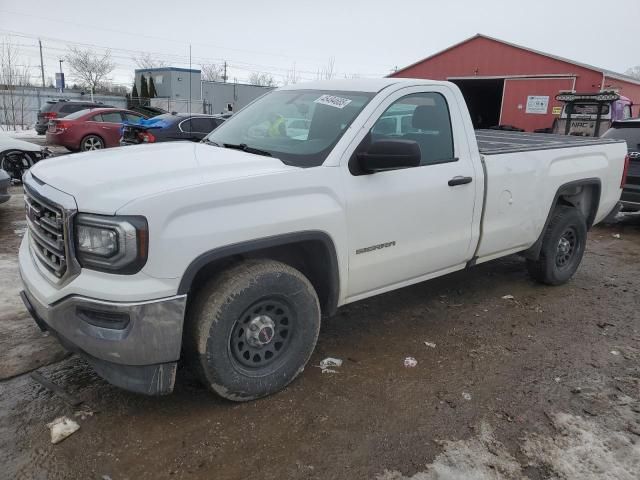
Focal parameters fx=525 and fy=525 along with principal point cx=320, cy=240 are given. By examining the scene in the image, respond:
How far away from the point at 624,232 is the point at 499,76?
15158 mm

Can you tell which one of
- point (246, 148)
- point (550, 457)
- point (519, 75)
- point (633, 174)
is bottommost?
point (550, 457)

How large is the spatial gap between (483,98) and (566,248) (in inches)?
915

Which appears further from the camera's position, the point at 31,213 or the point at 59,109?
the point at 59,109

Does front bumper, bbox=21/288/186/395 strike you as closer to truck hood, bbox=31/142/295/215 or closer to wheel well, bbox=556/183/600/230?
truck hood, bbox=31/142/295/215

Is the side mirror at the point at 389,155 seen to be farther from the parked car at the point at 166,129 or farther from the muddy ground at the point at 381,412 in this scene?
the parked car at the point at 166,129

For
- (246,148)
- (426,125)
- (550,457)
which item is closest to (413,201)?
(426,125)

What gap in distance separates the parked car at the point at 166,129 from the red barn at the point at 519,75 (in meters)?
13.7

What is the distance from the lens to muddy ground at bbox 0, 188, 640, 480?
8.77ft

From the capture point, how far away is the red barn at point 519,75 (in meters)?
19.5

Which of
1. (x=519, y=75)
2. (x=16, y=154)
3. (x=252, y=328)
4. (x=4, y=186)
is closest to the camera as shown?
(x=252, y=328)

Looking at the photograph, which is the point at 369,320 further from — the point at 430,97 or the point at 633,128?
the point at 633,128

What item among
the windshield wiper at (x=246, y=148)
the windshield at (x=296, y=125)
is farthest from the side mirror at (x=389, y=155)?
the windshield wiper at (x=246, y=148)

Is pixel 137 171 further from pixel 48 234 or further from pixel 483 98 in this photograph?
pixel 483 98

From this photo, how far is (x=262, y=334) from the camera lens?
3088 mm
